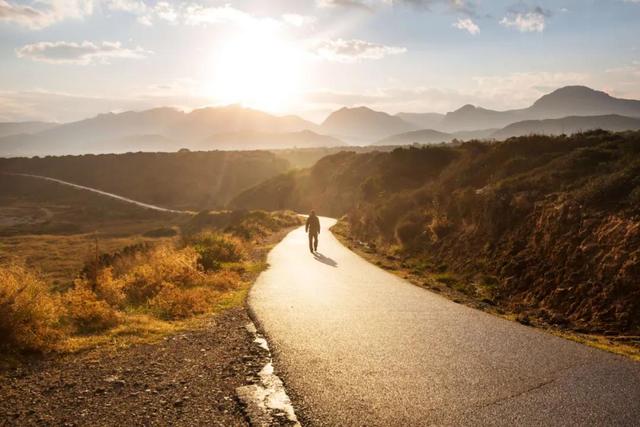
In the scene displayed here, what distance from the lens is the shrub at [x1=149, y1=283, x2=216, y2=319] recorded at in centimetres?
1039

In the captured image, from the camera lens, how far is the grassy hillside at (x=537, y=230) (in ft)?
33.0

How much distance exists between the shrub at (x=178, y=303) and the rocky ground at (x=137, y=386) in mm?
2167

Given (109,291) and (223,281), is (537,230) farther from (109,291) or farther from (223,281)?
(109,291)

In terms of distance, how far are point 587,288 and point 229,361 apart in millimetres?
8021

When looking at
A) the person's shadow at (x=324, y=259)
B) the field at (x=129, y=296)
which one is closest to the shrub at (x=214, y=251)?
the field at (x=129, y=296)

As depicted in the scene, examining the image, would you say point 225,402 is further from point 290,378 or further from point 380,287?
point 380,287

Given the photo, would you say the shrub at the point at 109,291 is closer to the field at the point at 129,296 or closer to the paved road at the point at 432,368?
the field at the point at 129,296

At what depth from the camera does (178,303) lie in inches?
423

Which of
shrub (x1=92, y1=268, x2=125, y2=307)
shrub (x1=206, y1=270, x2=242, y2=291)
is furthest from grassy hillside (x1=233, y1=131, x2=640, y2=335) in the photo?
shrub (x1=92, y1=268, x2=125, y2=307)

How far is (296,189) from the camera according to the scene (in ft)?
273

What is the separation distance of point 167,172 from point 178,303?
437 feet

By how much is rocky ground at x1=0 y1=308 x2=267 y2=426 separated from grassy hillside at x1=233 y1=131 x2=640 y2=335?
23.2 ft

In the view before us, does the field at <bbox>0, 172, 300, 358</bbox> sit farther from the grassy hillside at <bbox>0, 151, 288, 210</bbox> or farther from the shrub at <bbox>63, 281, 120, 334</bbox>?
the grassy hillside at <bbox>0, 151, 288, 210</bbox>

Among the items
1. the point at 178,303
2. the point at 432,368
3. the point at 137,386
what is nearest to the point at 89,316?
the point at 178,303
